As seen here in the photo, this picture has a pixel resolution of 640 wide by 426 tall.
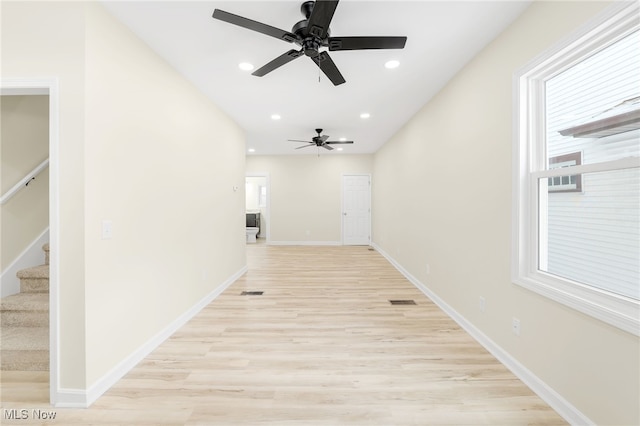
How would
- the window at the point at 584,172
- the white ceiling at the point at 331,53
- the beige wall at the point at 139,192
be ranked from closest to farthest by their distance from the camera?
1. the window at the point at 584,172
2. the beige wall at the point at 139,192
3. the white ceiling at the point at 331,53

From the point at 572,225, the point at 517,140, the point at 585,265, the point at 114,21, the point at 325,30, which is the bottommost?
the point at 585,265

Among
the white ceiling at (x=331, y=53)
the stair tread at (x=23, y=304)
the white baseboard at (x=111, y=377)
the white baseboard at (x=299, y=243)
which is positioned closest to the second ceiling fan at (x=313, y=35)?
the white ceiling at (x=331, y=53)

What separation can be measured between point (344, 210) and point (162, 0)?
6.54 meters

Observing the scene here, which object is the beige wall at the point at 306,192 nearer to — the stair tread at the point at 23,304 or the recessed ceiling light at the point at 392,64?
the recessed ceiling light at the point at 392,64

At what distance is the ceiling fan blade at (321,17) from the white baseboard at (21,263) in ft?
10.6

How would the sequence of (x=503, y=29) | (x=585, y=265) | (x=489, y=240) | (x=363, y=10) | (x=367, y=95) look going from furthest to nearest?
(x=367, y=95), (x=489, y=240), (x=503, y=29), (x=363, y=10), (x=585, y=265)

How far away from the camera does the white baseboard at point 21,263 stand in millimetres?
2408

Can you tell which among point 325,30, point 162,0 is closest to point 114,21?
point 162,0

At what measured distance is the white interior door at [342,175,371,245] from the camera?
26.1 feet

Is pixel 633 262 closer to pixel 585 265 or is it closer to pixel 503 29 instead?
pixel 585 265

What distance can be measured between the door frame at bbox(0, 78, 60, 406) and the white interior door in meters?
6.68

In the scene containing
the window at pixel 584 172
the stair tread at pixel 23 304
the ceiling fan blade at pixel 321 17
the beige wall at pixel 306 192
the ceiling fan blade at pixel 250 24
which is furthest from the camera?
the beige wall at pixel 306 192

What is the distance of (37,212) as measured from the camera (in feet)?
8.95

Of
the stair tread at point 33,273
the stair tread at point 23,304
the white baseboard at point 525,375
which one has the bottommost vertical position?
the white baseboard at point 525,375
